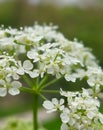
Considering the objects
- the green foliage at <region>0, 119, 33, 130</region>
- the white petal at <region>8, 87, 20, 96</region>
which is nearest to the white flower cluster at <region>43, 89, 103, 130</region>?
the white petal at <region>8, 87, 20, 96</region>

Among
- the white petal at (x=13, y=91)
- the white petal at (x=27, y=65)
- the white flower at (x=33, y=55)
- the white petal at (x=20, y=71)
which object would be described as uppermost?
the white flower at (x=33, y=55)

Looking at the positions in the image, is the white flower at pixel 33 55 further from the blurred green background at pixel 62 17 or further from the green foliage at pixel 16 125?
the blurred green background at pixel 62 17

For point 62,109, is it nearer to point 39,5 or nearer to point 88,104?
point 88,104

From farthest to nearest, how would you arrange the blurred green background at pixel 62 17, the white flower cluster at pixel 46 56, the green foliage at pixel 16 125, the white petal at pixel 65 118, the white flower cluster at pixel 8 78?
the blurred green background at pixel 62 17 < the green foliage at pixel 16 125 < the white flower cluster at pixel 46 56 < the white flower cluster at pixel 8 78 < the white petal at pixel 65 118

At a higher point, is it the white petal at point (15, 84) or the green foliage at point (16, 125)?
the green foliage at point (16, 125)

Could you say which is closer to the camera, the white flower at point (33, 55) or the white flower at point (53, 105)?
the white flower at point (53, 105)

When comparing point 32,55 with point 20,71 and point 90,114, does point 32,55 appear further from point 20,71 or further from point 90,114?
point 90,114

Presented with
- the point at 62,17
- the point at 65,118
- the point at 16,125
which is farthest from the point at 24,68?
the point at 62,17

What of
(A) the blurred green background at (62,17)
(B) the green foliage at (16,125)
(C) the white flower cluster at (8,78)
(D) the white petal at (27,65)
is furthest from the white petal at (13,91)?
(A) the blurred green background at (62,17)
